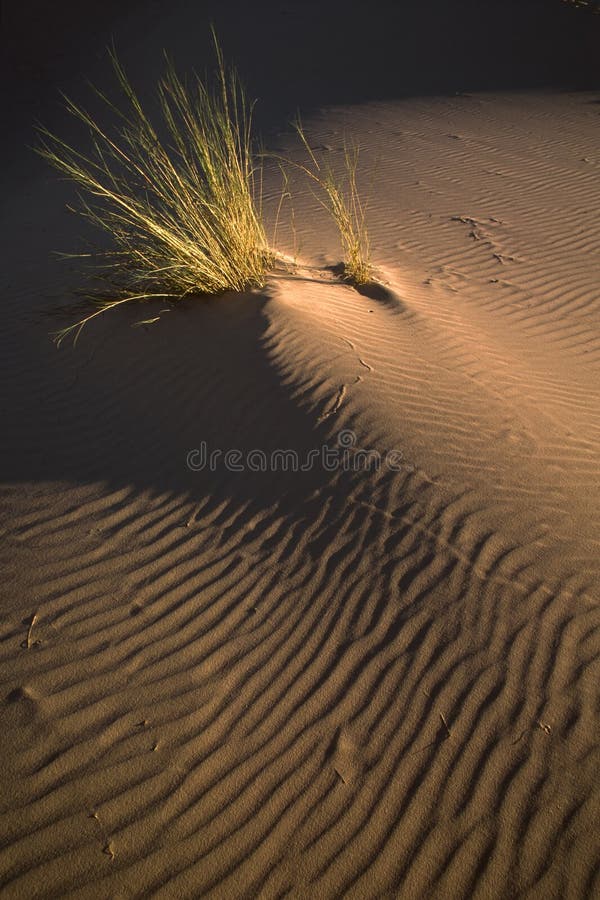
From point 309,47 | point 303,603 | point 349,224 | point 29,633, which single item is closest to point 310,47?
point 309,47

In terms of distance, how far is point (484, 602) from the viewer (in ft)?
9.17

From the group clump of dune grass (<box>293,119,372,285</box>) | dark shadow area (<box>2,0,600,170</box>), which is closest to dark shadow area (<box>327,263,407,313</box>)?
clump of dune grass (<box>293,119,372,285</box>)

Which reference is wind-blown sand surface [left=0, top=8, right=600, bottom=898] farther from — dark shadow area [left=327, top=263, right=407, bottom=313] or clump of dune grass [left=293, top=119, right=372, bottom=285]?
clump of dune grass [left=293, top=119, right=372, bottom=285]

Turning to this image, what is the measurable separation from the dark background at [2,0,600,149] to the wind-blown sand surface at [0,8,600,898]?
28.7ft

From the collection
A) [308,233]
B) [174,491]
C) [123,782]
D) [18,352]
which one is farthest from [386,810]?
[308,233]

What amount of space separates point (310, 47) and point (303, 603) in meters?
16.0

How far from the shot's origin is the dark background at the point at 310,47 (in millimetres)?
A: 12938

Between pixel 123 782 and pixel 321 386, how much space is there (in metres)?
2.56

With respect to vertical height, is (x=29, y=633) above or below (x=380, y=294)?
below

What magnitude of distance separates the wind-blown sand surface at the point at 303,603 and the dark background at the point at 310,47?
344 inches

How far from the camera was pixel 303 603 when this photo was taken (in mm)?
2889

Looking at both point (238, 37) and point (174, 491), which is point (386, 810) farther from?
point (238, 37)

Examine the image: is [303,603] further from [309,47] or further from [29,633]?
[309,47]

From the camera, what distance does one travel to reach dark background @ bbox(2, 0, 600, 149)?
12.9m
